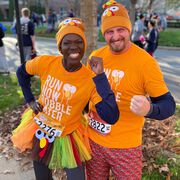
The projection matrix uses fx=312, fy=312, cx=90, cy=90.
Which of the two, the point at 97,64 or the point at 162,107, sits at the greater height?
the point at 97,64

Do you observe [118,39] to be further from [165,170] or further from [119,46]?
[165,170]

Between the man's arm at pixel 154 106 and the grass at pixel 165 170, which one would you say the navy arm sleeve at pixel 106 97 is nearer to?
the man's arm at pixel 154 106

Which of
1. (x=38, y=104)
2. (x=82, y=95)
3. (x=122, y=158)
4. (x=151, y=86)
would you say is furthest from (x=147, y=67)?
(x=38, y=104)

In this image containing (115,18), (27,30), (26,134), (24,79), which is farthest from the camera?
(27,30)

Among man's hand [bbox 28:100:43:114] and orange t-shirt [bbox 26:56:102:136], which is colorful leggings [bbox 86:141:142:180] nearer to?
orange t-shirt [bbox 26:56:102:136]

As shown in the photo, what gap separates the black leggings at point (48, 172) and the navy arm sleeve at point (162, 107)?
86 cm

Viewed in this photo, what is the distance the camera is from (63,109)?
8.07 feet

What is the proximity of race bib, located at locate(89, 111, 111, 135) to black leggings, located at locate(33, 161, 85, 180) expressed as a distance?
369 mm

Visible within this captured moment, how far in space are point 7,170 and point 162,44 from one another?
13802 millimetres

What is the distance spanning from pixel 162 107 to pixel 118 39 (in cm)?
62

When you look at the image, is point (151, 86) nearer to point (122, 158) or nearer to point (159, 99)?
point (159, 99)

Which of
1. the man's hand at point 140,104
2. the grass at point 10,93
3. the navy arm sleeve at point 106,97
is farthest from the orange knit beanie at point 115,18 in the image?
the grass at point 10,93

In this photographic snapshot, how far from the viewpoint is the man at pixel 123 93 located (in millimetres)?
2170

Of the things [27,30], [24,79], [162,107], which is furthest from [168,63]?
[162,107]
